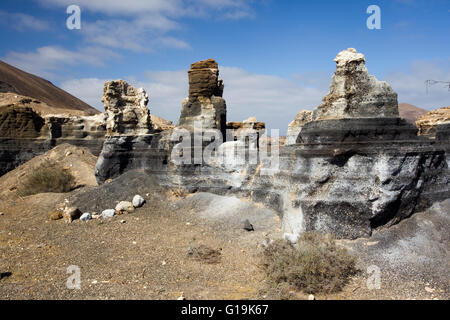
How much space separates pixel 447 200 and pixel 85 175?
1033 cm

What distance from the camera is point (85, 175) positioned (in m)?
11.1

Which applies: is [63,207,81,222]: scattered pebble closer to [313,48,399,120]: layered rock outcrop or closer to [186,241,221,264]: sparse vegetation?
[186,241,221,264]: sparse vegetation

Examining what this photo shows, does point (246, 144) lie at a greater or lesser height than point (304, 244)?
greater

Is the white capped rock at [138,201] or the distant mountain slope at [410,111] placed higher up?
the distant mountain slope at [410,111]

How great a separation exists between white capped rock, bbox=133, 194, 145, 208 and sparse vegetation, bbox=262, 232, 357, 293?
4.04 m

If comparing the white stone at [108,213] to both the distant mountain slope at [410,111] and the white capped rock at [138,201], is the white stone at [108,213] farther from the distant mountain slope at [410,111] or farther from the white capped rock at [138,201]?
the distant mountain slope at [410,111]

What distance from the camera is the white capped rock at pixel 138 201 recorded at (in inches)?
280

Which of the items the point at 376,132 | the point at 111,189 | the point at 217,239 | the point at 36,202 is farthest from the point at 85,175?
the point at 376,132

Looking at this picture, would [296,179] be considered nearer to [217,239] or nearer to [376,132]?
[376,132]

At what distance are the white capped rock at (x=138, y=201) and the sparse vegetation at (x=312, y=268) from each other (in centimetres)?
404

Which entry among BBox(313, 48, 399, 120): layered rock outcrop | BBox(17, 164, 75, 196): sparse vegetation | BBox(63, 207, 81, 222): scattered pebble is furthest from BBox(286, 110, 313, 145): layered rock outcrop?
BBox(17, 164, 75, 196): sparse vegetation

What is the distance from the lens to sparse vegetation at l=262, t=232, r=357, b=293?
333 centimetres

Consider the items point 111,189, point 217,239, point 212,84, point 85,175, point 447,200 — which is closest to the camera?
point 447,200

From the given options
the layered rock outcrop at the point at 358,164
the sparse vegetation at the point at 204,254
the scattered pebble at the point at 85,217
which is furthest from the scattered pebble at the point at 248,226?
the scattered pebble at the point at 85,217
